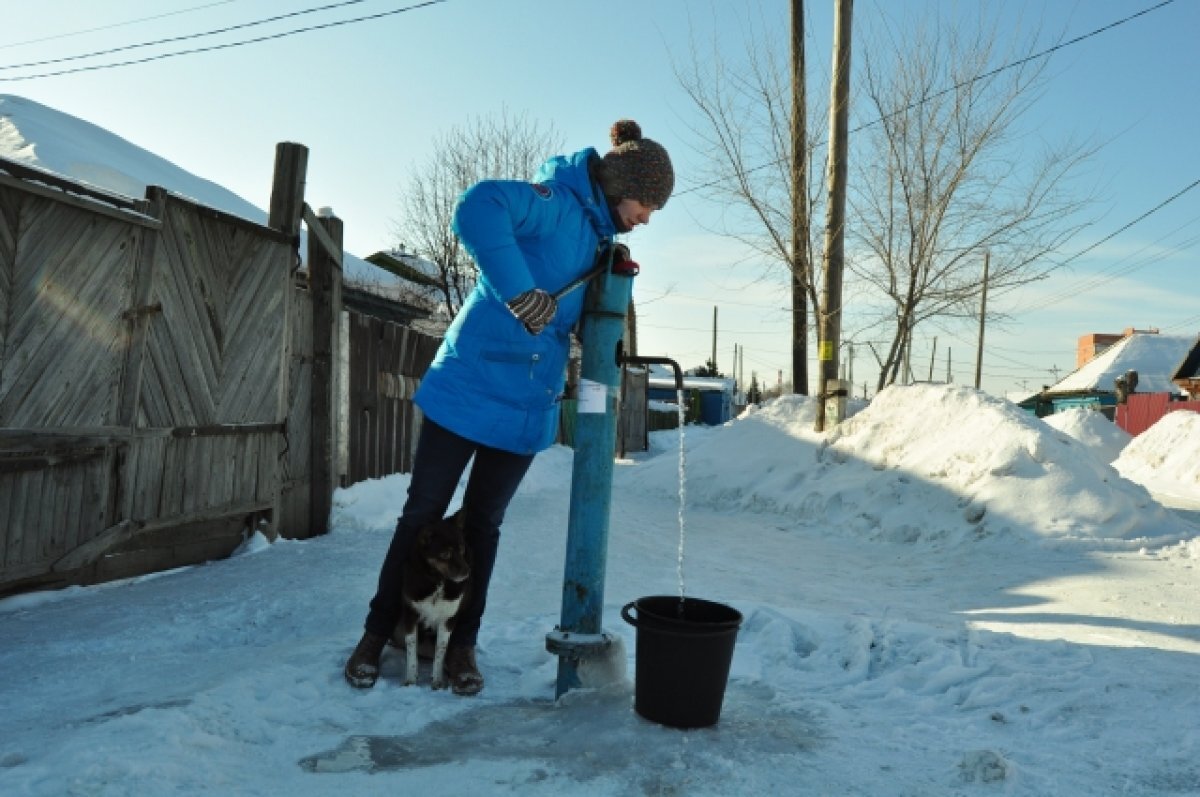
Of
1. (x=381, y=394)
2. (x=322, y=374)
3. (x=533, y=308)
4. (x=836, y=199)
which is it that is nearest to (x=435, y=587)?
(x=533, y=308)

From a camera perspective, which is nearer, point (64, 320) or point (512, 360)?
point (512, 360)

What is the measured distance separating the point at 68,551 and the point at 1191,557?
746 cm

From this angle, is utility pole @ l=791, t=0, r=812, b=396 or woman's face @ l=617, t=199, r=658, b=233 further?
utility pole @ l=791, t=0, r=812, b=396

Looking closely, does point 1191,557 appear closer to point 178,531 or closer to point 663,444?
point 178,531

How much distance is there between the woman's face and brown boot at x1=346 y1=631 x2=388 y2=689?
1785mm

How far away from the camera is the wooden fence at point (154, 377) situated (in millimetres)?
4203

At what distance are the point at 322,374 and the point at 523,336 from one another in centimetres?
434

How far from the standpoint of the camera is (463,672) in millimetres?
3086

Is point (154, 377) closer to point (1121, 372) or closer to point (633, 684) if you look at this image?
point (633, 684)

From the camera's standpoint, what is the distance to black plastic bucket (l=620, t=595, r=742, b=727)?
262cm

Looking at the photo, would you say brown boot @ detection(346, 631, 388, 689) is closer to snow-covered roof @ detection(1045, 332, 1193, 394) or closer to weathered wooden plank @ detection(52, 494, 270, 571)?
weathered wooden plank @ detection(52, 494, 270, 571)

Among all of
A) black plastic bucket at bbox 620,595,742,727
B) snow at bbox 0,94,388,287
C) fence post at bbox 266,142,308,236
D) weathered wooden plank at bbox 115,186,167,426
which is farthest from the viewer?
snow at bbox 0,94,388,287

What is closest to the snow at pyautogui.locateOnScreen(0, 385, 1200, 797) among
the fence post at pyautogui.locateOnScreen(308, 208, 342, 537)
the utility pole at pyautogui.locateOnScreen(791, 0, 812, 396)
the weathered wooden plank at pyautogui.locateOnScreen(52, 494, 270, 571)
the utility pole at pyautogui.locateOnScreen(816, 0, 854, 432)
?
the weathered wooden plank at pyautogui.locateOnScreen(52, 494, 270, 571)

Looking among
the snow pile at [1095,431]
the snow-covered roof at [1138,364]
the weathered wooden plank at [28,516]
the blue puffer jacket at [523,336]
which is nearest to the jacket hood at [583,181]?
the blue puffer jacket at [523,336]
